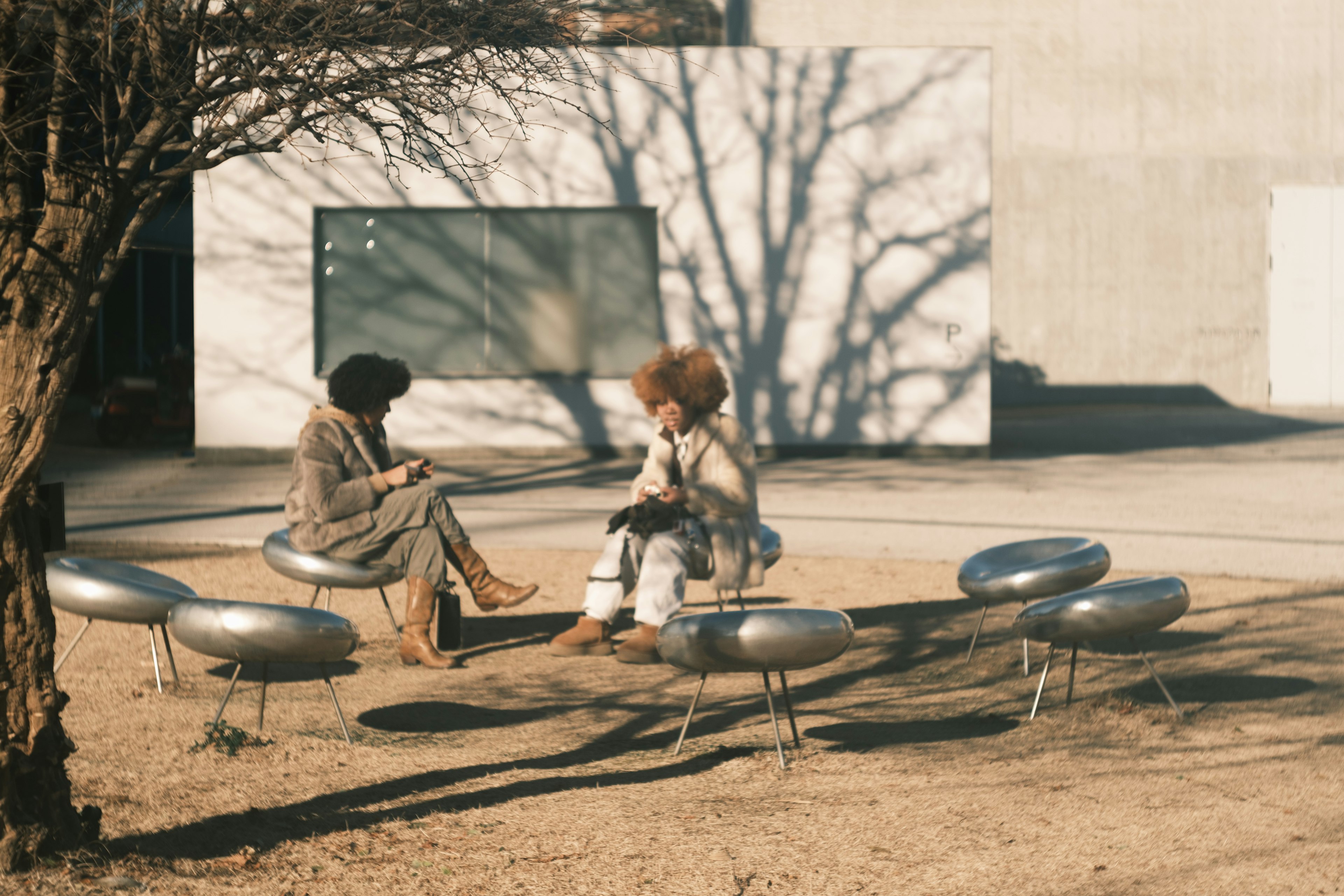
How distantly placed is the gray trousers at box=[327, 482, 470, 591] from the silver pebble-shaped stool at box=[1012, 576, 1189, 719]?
2.63 meters

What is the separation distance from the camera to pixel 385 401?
6.48m

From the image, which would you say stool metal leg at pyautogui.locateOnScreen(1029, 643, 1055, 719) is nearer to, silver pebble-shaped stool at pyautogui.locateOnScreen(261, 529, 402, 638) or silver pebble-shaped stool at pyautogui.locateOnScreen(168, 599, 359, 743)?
silver pebble-shaped stool at pyautogui.locateOnScreen(168, 599, 359, 743)

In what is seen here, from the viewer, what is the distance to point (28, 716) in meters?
3.43

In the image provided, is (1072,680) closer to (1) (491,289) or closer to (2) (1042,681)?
(2) (1042,681)

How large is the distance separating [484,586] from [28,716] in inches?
124

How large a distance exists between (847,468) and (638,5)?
11263 mm

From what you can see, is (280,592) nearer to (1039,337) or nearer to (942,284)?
(942,284)

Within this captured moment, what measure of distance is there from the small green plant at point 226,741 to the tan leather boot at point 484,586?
1.76 metres

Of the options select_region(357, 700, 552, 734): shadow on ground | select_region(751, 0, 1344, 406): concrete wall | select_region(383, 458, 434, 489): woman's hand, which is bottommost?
select_region(357, 700, 552, 734): shadow on ground

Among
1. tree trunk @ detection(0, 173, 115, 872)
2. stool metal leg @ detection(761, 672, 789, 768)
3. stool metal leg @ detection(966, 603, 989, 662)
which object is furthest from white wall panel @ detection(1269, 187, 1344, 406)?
tree trunk @ detection(0, 173, 115, 872)

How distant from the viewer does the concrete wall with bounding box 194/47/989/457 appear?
1564cm

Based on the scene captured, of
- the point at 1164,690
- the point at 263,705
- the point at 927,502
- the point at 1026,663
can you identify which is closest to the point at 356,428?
the point at 263,705

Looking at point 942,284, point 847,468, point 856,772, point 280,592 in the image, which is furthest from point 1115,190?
point 856,772

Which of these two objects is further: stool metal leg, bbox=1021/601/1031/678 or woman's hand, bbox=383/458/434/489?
woman's hand, bbox=383/458/434/489
